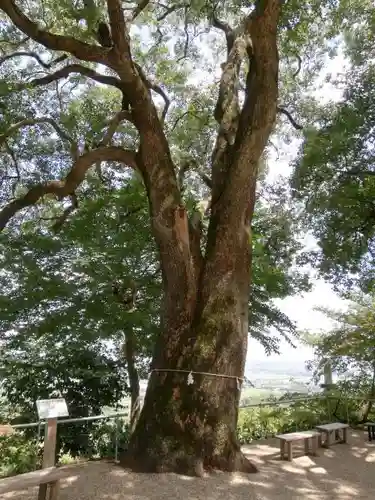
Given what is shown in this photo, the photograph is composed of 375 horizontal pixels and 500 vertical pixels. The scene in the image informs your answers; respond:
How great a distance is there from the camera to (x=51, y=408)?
A: 446cm

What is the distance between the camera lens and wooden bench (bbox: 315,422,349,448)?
25.5 feet

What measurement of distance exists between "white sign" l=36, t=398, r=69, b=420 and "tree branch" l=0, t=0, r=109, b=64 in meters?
4.28

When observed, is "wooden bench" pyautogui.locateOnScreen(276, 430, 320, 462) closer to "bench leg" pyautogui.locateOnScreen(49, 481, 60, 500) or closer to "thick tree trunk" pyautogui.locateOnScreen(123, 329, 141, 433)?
"thick tree trunk" pyautogui.locateOnScreen(123, 329, 141, 433)

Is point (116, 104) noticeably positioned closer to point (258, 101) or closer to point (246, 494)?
point (258, 101)

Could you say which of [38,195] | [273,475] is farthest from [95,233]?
[273,475]

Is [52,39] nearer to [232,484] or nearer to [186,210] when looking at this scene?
[186,210]

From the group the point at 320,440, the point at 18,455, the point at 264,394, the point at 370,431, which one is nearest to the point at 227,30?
the point at 320,440

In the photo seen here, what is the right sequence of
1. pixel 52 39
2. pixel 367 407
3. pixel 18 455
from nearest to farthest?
pixel 52 39
pixel 18 455
pixel 367 407

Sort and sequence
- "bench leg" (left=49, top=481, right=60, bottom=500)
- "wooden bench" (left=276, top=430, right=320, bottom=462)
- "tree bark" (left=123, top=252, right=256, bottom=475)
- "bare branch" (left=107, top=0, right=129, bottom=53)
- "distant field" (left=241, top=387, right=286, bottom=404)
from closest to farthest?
"bench leg" (left=49, top=481, right=60, bottom=500) → "tree bark" (left=123, top=252, right=256, bottom=475) → "bare branch" (left=107, top=0, right=129, bottom=53) → "wooden bench" (left=276, top=430, right=320, bottom=462) → "distant field" (left=241, top=387, right=286, bottom=404)

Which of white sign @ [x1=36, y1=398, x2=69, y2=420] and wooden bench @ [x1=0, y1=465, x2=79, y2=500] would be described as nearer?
wooden bench @ [x1=0, y1=465, x2=79, y2=500]

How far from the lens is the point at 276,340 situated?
9273mm

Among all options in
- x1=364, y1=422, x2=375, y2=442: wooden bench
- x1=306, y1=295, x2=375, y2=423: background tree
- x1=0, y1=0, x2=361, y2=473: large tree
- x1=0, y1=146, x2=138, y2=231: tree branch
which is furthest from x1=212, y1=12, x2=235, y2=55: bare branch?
x1=364, y1=422, x2=375, y2=442: wooden bench

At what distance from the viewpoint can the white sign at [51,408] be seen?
4383 mm

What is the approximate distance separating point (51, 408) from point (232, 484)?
215 cm
